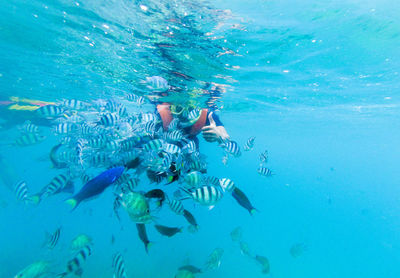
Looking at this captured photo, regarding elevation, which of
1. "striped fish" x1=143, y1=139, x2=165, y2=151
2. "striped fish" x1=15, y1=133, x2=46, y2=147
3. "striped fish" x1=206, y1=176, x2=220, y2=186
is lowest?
"striped fish" x1=15, y1=133, x2=46, y2=147

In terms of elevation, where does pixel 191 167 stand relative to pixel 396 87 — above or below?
below

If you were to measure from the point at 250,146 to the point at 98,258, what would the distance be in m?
22.6

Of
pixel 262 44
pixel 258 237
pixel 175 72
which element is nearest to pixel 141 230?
pixel 262 44

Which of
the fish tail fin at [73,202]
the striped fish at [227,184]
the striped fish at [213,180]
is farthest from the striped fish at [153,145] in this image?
the fish tail fin at [73,202]

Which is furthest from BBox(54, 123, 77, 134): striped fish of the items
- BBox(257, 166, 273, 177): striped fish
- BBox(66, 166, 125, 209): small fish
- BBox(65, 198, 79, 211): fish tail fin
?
BBox(257, 166, 273, 177): striped fish

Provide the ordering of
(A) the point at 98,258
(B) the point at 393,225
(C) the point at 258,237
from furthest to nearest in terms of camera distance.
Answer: (B) the point at 393,225 < (C) the point at 258,237 < (A) the point at 98,258

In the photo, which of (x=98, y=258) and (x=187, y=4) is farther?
(x=98, y=258)

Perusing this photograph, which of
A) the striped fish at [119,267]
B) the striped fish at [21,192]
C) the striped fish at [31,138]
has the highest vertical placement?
the striped fish at [31,138]

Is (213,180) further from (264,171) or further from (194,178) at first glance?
(264,171)

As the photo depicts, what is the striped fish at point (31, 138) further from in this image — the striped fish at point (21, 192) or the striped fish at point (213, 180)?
the striped fish at point (213, 180)

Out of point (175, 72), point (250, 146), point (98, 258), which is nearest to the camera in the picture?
point (250, 146)

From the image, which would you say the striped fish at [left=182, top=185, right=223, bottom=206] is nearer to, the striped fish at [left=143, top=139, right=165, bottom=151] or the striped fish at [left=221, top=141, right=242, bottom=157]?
the striped fish at [left=143, top=139, right=165, bottom=151]

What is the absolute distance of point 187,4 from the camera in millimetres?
7117

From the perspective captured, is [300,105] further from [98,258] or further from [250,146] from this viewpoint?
[98,258]
